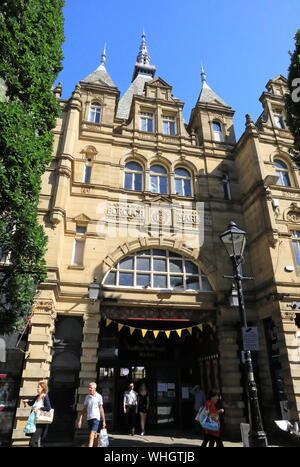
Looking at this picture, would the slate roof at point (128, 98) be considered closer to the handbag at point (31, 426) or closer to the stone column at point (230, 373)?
the stone column at point (230, 373)

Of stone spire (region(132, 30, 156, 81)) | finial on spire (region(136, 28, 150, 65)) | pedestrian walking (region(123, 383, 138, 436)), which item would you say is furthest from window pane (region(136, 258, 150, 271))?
finial on spire (region(136, 28, 150, 65))

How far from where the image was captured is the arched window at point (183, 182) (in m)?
16.6

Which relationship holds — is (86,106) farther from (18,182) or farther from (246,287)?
(246,287)

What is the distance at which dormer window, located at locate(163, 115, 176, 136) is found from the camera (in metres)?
18.6

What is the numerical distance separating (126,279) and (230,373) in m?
6.07

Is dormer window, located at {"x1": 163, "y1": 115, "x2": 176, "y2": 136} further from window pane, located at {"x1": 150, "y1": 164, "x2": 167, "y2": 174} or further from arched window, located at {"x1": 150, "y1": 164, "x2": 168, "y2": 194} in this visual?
arched window, located at {"x1": 150, "y1": 164, "x2": 168, "y2": 194}

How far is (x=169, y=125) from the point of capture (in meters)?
18.9

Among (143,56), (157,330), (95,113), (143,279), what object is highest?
(143,56)

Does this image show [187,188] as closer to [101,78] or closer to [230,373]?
[230,373]

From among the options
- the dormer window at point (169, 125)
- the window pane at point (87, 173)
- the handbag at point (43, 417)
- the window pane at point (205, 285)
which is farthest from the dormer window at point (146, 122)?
the handbag at point (43, 417)

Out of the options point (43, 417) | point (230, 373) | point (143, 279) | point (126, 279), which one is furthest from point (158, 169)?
point (43, 417)

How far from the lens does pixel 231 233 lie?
803 cm
